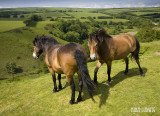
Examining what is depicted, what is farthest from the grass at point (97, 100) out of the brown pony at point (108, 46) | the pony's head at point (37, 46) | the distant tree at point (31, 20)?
the distant tree at point (31, 20)

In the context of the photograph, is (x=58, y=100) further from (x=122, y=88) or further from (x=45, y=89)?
(x=122, y=88)

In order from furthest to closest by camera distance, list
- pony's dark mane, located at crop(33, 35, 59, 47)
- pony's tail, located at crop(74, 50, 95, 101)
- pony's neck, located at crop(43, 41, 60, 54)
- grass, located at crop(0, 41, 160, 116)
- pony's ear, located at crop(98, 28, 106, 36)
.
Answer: pony's dark mane, located at crop(33, 35, 59, 47) < pony's neck, located at crop(43, 41, 60, 54) < pony's ear, located at crop(98, 28, 106, 36) < grass, located at crop(0, 41, 160, 116) < pony's tail, located at crop(74, 50, 95, 101)

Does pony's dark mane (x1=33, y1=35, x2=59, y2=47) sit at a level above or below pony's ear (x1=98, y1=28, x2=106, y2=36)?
below

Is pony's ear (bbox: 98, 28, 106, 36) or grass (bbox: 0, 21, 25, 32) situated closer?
pony's ear (bbox: 98, 28, 106, 36)

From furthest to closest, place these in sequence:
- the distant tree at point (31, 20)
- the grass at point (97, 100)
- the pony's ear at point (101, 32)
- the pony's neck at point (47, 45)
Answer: the distant tree at point (31, 20), the pony's neck at point (47, 45), the pony's ear at point (101, 32), the grass at point (97, 100)

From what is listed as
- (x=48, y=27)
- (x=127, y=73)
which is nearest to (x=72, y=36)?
(x=48, y=27)

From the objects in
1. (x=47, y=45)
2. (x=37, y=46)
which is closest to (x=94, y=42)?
(x=47, y=45)

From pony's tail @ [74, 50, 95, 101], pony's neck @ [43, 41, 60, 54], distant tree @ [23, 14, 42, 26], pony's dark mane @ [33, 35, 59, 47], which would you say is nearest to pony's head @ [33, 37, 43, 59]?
pony's dark mane @ [33, 35, 59, 47]

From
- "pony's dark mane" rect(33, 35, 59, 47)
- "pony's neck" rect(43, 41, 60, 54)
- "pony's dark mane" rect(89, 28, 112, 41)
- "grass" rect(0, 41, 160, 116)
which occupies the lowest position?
"grass" rect(0, 41, 160, 116)

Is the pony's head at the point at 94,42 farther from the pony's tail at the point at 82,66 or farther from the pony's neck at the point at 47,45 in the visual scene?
the pony's neck at the point at 47,45

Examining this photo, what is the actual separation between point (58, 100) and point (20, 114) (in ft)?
6.68

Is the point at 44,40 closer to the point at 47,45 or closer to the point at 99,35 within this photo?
the point at 47,45

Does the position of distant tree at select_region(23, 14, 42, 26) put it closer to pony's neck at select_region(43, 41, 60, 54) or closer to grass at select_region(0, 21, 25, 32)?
grass at select_region(0, 21, 25, 32)

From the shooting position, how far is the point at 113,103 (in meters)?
5.98
